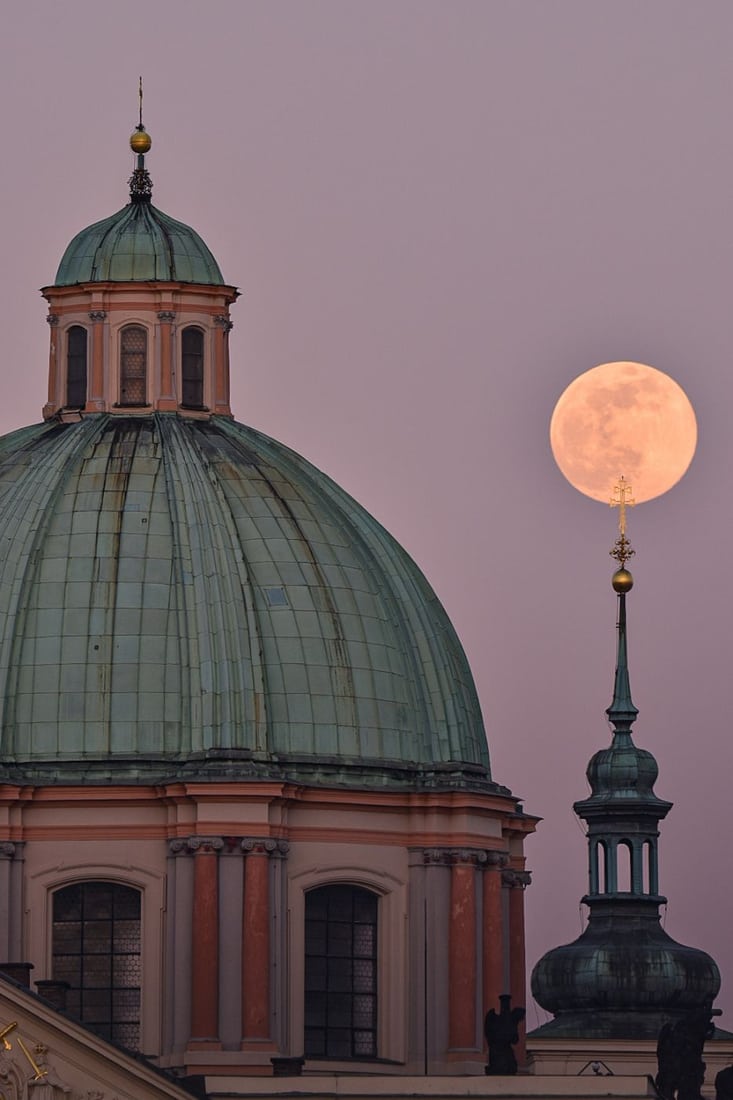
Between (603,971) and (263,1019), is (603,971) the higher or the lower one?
the higher one

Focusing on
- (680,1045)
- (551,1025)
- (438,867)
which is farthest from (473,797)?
(551,1025)

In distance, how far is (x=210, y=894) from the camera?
336ft

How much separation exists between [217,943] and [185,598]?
7.52 meters

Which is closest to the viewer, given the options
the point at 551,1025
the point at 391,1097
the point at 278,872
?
the point at 391,1097

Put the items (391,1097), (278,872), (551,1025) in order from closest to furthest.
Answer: (391,1097) < (278,872) < (551,1025)

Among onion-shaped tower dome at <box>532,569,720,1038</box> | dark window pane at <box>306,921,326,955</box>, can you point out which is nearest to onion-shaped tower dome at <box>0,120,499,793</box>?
dark window pane at <box>306,921,326,955</box>

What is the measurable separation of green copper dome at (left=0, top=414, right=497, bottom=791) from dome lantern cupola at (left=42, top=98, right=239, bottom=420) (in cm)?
119

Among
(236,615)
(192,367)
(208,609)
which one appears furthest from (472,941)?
(192,367)

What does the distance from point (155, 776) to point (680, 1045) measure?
12198mm

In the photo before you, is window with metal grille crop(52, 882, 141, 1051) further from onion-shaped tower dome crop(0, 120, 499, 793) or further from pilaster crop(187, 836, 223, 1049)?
onion-shaped tower dome crop(0, 120, 499, 793)

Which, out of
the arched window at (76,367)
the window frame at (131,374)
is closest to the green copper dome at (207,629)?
the window frame at (131,374)

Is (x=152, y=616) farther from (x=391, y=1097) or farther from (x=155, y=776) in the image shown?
(x=391, y=1097)

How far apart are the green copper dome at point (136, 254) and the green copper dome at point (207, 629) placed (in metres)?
3.49

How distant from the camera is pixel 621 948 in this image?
455 ft
